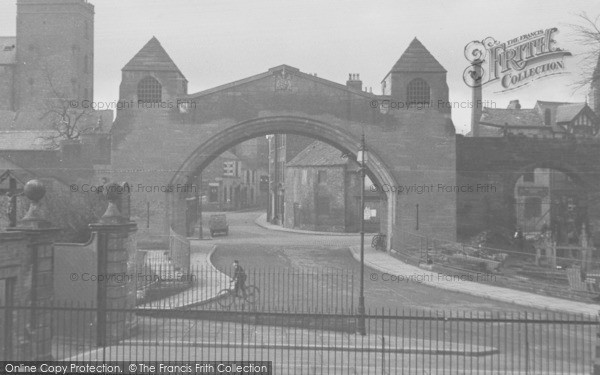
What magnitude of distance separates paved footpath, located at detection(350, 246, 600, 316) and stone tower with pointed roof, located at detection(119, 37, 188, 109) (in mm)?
12090

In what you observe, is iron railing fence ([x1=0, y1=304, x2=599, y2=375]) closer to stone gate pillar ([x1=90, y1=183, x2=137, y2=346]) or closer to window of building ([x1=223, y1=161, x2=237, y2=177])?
stone gate pillar ([x1=90, y1=183, x2=137, y2=346])

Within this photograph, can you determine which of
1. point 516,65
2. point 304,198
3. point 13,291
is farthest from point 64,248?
point 304,198

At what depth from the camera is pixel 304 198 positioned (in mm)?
49844

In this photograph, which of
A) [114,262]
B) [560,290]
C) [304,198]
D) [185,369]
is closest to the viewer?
[185,369]

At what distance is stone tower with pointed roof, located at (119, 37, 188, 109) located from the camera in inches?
1200

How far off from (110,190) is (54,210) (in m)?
7.23

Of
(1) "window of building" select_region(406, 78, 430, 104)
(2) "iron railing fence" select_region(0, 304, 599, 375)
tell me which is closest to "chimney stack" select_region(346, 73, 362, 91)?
(1) "window of building" select_region(406, 78, 430, 104)

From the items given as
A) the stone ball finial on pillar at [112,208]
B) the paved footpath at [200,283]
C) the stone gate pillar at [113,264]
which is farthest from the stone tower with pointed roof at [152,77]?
the stone gate pillar at [113,264]

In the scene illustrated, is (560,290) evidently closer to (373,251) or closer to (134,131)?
(373,251)

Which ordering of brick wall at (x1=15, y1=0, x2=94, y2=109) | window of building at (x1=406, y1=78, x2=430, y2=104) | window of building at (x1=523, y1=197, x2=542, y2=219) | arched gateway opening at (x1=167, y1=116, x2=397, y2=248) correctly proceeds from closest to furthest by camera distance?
arched gateway opening at (x1=167, y1=116, x2=397, y2=248)
window of building at (x1=406, y1=78, x2=430, y2=104)
window of building at (x1=523, y1=197, x2=542, y2=219)
brick wall at (x1=15, y1=0, x2=94, y2=109)

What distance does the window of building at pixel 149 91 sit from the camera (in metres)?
30.8

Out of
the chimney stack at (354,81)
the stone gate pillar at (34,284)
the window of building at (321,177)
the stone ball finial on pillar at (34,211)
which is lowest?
the stone gate pillar at (34,284)

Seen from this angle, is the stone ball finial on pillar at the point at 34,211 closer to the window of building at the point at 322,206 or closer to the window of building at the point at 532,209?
the window of building at the point at 322,206

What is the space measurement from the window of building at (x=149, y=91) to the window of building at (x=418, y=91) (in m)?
12.2
